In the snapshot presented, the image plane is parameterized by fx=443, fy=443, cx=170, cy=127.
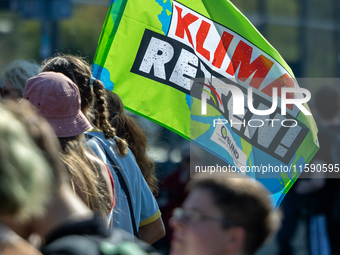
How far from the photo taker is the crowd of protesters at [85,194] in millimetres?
987

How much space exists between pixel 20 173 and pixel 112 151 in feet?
3.69

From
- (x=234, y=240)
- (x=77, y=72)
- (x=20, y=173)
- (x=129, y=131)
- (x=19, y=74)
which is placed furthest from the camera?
(x=19, y=74)

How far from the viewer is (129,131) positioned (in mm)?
2469

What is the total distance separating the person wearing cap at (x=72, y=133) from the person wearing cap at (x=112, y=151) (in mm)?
224

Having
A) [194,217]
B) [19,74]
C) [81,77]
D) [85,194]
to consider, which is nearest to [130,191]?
[85,194]

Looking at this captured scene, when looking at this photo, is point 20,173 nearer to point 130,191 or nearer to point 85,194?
point 85,194

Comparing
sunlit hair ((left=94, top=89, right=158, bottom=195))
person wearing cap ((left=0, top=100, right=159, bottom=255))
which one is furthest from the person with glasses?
sunlit hair ((left=94, top=89, right=158, bottom=195))

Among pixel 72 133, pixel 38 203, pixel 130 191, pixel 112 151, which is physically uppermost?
pixel 38 203

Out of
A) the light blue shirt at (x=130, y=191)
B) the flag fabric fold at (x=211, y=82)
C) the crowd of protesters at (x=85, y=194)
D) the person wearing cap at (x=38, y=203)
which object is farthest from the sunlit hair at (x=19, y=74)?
the person wearing cap at (x=38, y=203)

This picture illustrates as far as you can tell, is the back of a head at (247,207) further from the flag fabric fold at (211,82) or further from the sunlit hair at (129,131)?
the flag fabric fold at (211,82)

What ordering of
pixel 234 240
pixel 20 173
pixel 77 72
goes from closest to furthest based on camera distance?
pixel 20 173
pixel 234 240
pixel 77 72

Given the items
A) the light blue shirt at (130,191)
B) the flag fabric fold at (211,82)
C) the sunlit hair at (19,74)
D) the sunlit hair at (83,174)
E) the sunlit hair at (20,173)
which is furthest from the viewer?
the sunlit hair at (19,74)

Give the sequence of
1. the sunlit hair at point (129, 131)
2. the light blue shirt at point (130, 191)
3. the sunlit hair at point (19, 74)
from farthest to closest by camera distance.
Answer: the sunlit hair at point (19, 74) → the sunlit hair at point (129, 131) → the light blue shirt at point (130, 191)

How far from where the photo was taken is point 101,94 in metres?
2.17
